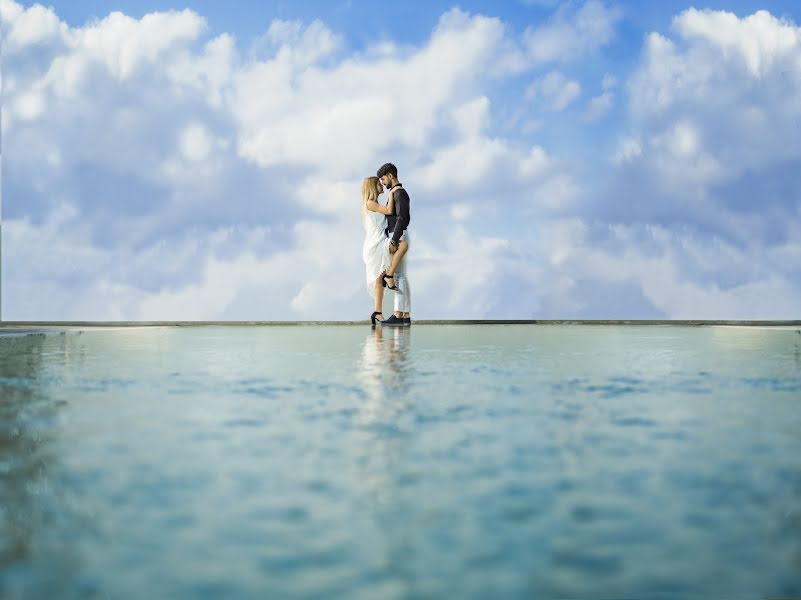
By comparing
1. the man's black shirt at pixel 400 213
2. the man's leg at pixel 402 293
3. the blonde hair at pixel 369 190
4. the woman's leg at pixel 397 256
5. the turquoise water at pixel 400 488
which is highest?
the blonde hair at pixel 369 190

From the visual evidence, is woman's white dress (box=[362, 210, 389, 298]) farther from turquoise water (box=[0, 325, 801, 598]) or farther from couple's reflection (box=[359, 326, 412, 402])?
turquoise water (box=[0, 325, 801, 598])

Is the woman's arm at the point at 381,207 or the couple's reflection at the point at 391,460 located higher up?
the woman's arm at the point at 381,207

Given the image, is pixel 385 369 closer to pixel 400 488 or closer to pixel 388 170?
pixel 400 488

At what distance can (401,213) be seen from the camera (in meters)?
14.2

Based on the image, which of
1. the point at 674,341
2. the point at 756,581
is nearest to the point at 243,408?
the point at 756,581

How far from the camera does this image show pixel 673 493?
9.11ft

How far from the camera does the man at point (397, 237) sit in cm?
1416

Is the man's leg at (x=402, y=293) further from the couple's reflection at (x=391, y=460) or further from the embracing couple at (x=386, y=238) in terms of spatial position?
the couple's reflection at (x=391, y=460)

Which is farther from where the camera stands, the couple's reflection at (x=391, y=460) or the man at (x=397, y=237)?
the man at (x=397, y=237)

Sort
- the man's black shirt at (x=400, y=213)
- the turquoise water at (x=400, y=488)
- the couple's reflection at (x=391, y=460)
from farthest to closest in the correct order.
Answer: the man's black shirt at (x=400, y=213)
the couple's reflection at (x=391, y=460)
the turquoise water at (x=400, y=488)

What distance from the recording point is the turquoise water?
1.99 meters

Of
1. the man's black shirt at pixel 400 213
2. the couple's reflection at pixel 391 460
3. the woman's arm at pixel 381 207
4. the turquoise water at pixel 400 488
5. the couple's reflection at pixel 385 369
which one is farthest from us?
the woman's arm at pixel 381 207

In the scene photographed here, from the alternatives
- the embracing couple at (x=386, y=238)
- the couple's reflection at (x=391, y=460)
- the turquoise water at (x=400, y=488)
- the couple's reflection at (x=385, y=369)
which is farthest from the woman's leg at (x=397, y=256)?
the turquoise water at (x=400, y=488)

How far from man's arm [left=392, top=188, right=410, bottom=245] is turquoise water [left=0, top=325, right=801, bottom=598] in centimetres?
815
